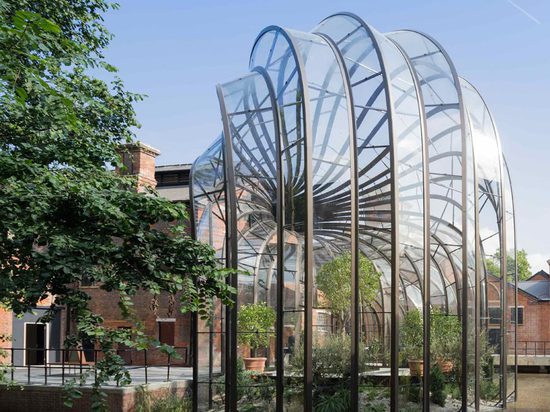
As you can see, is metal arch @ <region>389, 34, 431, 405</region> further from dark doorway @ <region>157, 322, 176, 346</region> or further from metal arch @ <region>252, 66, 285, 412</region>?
dark doorway @ <region>157, 322, 176, 346</region>

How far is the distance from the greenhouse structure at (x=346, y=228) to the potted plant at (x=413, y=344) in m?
0.04

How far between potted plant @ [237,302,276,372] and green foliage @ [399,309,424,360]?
347cm

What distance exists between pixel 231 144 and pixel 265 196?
1.86m

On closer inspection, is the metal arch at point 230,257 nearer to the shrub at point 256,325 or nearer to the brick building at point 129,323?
the shrub at point 256,325

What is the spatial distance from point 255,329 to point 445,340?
5619 millimetres

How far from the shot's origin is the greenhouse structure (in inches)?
805

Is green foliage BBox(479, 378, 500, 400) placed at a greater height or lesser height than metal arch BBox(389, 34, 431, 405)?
lesser

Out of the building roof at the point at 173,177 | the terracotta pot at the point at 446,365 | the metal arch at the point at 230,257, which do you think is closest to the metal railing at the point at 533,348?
the building roof at the point at 173,177

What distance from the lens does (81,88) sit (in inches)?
797

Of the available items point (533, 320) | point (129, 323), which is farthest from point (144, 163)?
point (533, 320)

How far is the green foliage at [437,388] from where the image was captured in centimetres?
2271

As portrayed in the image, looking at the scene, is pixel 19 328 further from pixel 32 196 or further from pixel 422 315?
pixel 32 196

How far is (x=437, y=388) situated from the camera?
22.7 metres

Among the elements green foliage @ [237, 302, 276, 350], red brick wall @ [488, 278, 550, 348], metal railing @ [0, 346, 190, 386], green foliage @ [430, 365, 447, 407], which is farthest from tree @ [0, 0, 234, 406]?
red brick wall @ [488, 278, 550, 348]
